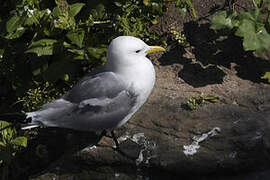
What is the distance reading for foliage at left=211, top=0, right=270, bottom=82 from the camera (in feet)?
9.04

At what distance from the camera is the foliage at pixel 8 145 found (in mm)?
2822

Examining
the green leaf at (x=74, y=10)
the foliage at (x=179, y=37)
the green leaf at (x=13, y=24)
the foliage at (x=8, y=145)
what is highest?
the green leaf at (x=74, y=10)

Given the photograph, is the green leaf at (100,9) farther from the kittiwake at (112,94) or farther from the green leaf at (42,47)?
the kittiwake at (112,94)

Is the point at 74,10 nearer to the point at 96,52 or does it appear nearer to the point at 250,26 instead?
the point at 96,52

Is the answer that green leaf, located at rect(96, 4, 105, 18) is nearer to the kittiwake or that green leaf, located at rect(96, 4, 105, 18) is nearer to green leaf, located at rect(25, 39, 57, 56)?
green leaf, located at rect(25, 39, 57, 56)

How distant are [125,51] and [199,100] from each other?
69 centimetres

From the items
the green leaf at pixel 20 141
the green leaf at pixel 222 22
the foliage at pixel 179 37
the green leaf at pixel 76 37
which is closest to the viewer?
the green leaf at pixel 76 37

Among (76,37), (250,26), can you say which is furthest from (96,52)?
(250,26)

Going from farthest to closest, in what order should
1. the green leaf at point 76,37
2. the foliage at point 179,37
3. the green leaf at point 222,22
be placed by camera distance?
1. the foliage at point 179,37
2. the green leaf at point 222,22
3. the green leaf at point 76,37

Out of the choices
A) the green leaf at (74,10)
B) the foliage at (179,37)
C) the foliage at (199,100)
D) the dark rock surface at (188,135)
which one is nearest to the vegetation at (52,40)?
the green leaf at (74,10)

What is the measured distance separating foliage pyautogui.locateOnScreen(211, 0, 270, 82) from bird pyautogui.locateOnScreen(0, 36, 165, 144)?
759 mm

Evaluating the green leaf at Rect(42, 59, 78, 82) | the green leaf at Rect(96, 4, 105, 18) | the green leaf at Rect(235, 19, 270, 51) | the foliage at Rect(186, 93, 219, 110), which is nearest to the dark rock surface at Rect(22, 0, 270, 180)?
the foliage at Rect(186, 93, 219, 110)

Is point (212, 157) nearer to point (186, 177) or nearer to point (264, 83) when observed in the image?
point (186, 177)

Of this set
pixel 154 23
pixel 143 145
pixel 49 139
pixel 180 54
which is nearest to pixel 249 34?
pixel 180 54
